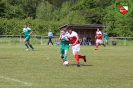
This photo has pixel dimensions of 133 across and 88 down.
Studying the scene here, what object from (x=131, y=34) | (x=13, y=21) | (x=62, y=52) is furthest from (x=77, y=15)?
(x=62, y=52)

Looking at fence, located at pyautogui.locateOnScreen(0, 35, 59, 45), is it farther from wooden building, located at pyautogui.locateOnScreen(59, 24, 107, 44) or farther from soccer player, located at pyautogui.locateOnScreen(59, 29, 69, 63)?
soccer player, located at pyautogui.locateOnScreen(59, 29, 69, 63)

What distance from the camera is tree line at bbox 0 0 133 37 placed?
66800 mm

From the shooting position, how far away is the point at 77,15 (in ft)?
270

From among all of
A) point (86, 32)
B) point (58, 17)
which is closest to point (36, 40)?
point (86, 32)

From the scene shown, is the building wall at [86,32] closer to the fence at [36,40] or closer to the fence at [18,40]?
the fence at [36,40]

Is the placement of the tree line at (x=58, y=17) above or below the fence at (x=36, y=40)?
above

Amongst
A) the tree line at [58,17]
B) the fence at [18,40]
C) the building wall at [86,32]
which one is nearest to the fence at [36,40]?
the fence at [18,40]

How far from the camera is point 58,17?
92.8 meters

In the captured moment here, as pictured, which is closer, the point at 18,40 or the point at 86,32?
the point at 18,40

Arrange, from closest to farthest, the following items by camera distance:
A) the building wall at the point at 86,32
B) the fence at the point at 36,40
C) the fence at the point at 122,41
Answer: the fence at the point at 36,40 → the fence at the point at 122,41 → the building wall at the point at 86,32

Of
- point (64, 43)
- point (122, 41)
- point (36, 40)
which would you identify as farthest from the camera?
point (122, 41)

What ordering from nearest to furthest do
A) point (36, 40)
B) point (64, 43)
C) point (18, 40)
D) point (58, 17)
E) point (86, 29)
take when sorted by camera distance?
1. point (64, 43)
2. point (18, 40)
3. point (36, 40)
4. point (86, 29)
5. point (58, 17)

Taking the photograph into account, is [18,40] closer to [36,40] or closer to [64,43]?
[36,40]

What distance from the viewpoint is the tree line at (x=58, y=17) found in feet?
219
